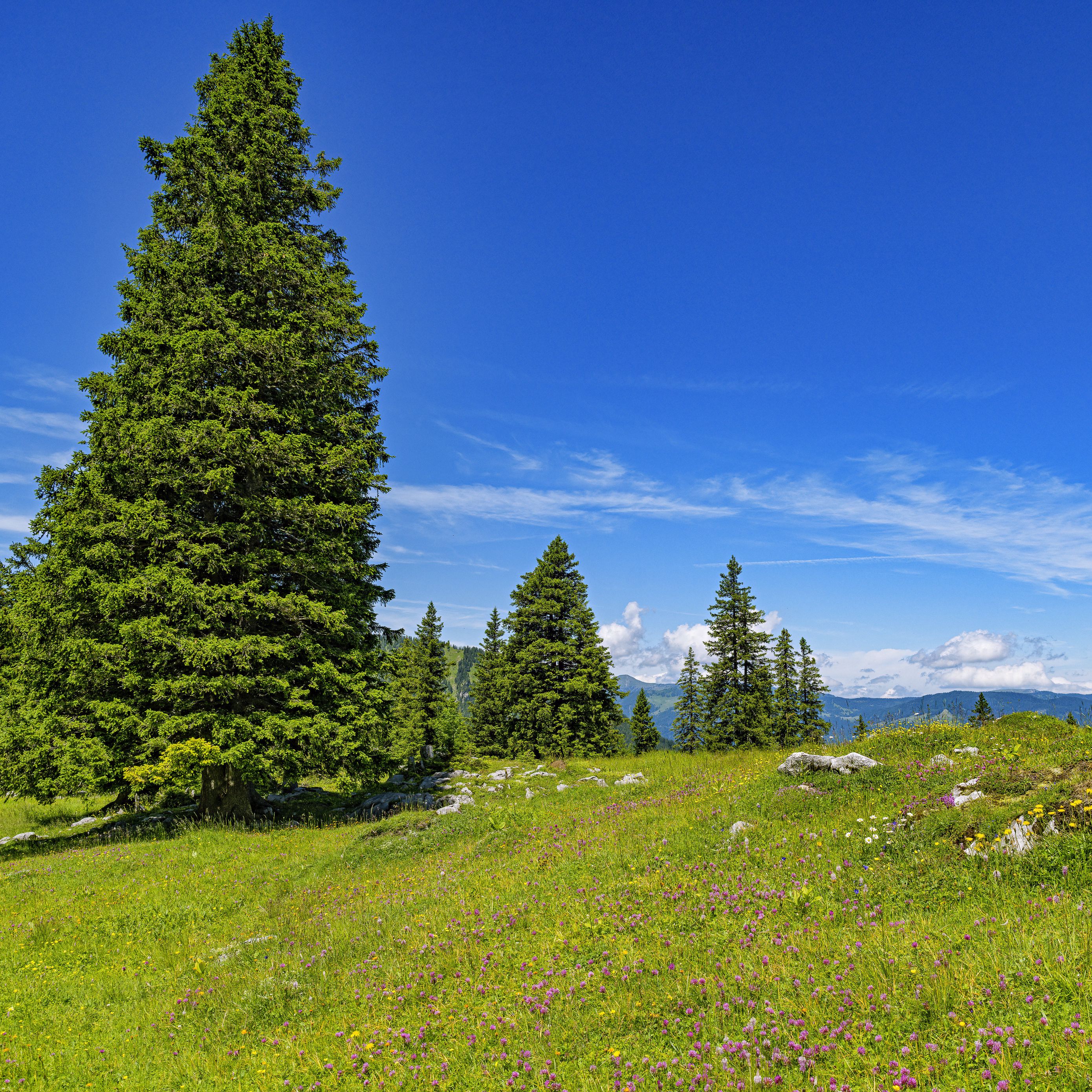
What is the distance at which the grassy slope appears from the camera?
4.29 metres

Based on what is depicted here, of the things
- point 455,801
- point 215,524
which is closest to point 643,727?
point 455,801

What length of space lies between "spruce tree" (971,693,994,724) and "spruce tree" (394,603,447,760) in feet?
116

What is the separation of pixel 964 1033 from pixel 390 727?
1485cm

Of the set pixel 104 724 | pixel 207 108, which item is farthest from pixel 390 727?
pixel 207 108

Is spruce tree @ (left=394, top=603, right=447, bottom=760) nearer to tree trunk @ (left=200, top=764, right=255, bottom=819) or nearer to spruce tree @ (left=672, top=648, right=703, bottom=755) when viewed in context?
spruce tree @ (left=672, top=648, right=703, bottom=755)

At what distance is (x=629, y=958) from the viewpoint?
237 inches

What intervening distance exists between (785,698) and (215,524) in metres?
39.8

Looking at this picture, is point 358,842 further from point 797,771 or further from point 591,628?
point 591,628

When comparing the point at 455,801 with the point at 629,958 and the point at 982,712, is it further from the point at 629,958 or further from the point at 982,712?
the point at 982,712

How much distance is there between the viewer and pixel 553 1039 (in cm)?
504

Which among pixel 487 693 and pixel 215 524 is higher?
pixel 215 524

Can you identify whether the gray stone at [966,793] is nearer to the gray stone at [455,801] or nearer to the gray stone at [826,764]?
the gray stone at [826,764]

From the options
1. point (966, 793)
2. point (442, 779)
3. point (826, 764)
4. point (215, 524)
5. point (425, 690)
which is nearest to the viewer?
point (966, 793)

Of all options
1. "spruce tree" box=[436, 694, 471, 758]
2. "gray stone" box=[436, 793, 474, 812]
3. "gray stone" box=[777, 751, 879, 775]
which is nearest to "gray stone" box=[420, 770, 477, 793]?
"gray stone" box=[436, 793, 474, 812]
